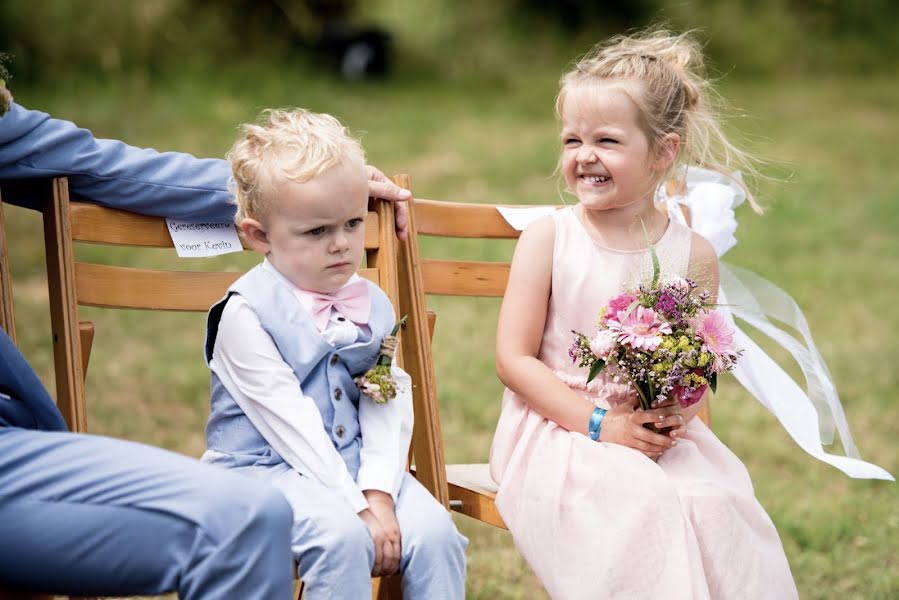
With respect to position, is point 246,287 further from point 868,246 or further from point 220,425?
point 868,246

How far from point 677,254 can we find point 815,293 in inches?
185

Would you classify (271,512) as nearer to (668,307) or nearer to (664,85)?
(668,307)

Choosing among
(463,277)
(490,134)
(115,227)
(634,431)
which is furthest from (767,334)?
(490,134)

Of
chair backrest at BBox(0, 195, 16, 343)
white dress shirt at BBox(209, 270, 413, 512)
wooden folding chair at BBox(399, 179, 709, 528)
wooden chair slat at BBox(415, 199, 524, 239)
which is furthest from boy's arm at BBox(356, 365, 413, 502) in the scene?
chair backrest at BBox(0, 195, 16, 343)

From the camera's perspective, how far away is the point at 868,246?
8.79 m

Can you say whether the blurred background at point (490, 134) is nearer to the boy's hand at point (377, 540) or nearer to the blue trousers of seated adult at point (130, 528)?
the boy's hand at point (377, 540)

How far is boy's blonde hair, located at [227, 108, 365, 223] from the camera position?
2.86 meters

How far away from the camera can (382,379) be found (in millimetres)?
2984

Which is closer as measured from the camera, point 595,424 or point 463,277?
point 595,424

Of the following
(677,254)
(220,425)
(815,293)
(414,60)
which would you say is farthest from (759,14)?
(220,425)

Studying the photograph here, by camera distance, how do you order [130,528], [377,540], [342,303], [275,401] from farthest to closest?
[342,303] → [275,401] → [377,540] → [130,528]

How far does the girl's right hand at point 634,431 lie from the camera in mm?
3098

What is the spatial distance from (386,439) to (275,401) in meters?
0.31

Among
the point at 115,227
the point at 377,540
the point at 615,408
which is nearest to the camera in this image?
the point at 377,540
